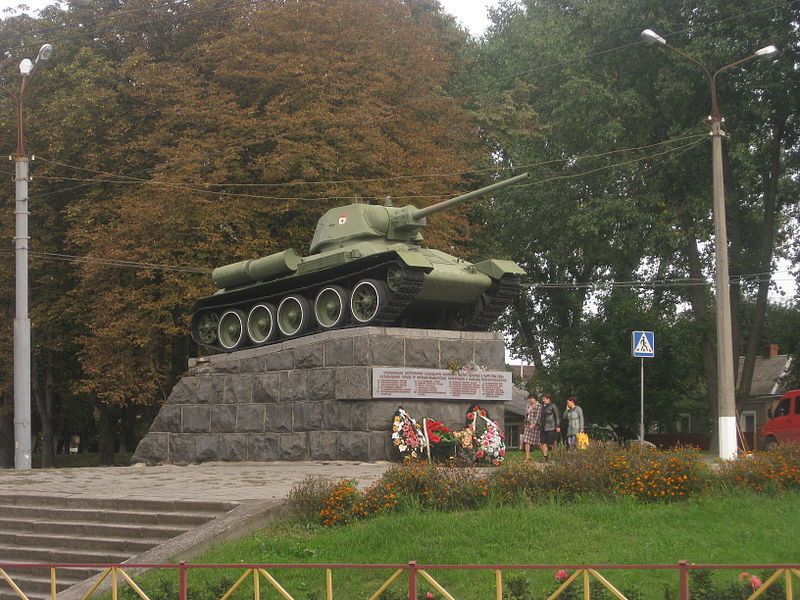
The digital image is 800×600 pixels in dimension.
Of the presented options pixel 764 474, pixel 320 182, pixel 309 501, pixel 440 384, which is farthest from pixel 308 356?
pixel 764 474

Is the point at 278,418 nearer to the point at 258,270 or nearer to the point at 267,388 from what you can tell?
the point at 267,388

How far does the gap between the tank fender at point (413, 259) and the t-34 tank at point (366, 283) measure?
24mm

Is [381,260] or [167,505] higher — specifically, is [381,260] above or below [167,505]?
above

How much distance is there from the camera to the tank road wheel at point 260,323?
24.4 m

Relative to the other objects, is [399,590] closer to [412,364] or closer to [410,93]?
[412,364]

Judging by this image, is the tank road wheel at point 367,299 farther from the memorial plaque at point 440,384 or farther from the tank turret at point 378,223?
the tank turret at point 378,223

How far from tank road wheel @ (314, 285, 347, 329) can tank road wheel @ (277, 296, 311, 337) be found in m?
0.23

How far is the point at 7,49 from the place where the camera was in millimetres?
35906

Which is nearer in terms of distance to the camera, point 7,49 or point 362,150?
point 362,150

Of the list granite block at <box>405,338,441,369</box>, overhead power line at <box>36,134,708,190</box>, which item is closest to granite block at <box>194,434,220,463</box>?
granite block at <box>405,338,441,369</box>

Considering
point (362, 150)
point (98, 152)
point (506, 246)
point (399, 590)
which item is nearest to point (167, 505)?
point (399, 590)

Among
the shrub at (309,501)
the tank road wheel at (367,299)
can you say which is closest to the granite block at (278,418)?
the tank road wheel at (367,299)

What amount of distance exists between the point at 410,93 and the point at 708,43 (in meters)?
8.10

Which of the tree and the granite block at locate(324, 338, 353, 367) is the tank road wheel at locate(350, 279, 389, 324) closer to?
the granite block at locate(324, 338, 353, 367)
